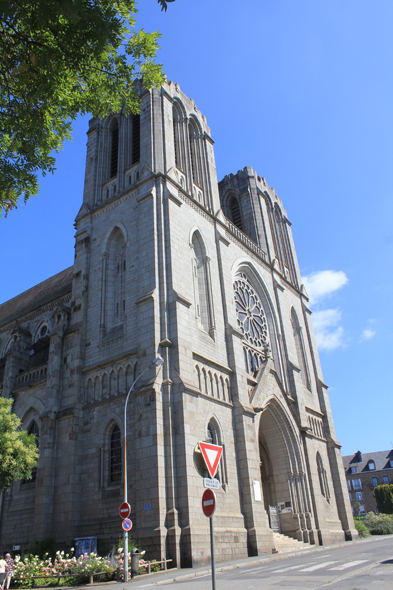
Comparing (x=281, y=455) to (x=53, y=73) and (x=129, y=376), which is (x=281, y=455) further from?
(x=53, y=73)

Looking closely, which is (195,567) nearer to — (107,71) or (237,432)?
(237,432)

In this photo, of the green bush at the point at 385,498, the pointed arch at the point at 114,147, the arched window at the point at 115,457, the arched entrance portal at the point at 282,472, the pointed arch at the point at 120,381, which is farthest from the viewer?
the green bush at the point at 385,498

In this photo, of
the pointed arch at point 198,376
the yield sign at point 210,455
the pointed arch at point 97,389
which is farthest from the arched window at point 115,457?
the yield sign at point 210,455

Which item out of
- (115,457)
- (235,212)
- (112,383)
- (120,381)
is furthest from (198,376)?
(235,212)

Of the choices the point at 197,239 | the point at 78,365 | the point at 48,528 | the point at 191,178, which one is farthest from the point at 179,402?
the point at 191,178

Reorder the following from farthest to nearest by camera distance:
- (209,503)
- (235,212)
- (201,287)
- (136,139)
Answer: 1. (235,212)
2. (136,139)
3. (201,287)
4. (209,503)

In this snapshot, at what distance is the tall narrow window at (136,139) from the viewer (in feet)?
83.6

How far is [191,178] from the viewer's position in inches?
1019

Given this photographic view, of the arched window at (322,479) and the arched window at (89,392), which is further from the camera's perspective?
the arched window at (322,479)

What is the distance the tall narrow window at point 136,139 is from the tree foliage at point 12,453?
1482 cm

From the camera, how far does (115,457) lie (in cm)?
1827

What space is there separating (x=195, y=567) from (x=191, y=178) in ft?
62.3

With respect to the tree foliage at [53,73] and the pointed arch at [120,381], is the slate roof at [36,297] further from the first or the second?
the tree foliage at [53,73]

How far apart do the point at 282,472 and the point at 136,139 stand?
20542 mm
